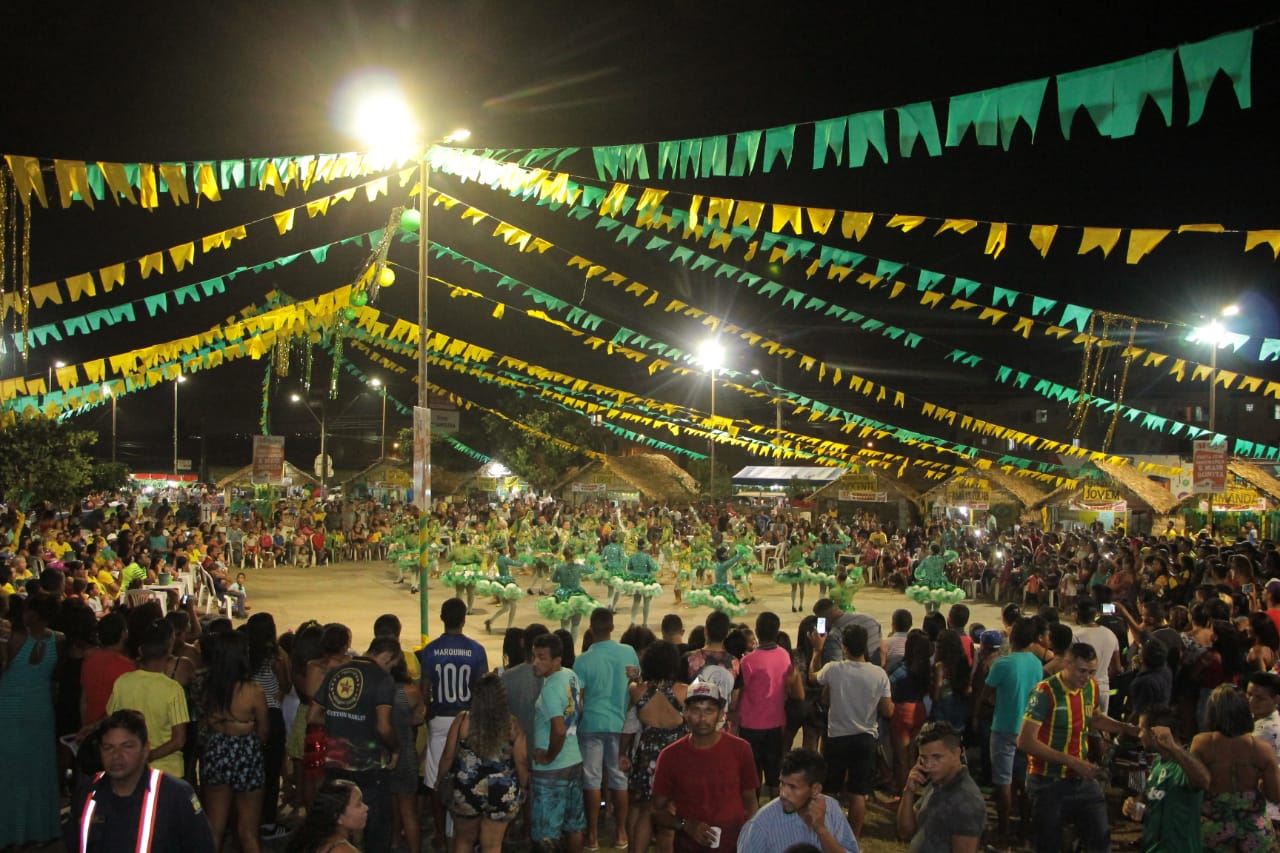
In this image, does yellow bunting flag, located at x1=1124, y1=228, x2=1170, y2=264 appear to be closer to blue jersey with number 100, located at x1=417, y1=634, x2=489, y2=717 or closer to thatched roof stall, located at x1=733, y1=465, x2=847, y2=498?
blue jersey with number 100, located at x1=417, y1=634, x2=489, y2=717

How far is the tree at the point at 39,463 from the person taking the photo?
20797 mm

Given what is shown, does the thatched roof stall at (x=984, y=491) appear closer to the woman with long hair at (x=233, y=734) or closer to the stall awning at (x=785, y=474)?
the stall awning at (x=785, y=474)

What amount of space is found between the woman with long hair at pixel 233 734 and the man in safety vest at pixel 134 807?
1.79 meters

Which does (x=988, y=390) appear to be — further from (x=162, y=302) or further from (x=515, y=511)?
(x=162, y=302)

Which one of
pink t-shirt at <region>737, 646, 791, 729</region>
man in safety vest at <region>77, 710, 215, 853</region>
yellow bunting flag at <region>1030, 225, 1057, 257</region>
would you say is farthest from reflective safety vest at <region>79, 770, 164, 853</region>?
yellow bunting flag at <region>1030, 225, 1057, 257</region>

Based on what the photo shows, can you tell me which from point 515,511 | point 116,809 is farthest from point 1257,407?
point 116,809

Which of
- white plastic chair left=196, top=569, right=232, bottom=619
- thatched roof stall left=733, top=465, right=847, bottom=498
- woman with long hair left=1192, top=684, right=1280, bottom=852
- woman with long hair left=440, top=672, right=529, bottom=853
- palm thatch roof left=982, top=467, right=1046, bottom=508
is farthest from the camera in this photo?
thatched roof stall left=733, top=465, right=847, bottom=498

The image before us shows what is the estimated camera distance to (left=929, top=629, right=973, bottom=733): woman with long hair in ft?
24.7

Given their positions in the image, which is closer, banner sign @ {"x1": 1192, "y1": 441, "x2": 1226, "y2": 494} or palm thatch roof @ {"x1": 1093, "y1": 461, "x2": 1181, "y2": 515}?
banner sign @ {"x1": 1192, "y1": 441, "x2": 1226, "y2": 494}

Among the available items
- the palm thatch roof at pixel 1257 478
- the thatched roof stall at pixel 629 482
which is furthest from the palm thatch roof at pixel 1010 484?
the thatched roof stall at pixel 629 482

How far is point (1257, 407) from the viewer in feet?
161

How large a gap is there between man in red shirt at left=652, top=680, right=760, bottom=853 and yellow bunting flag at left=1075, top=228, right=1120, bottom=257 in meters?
5.41

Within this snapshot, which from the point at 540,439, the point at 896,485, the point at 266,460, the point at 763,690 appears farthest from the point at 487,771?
the point at 540,439

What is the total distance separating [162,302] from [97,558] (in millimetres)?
4378
